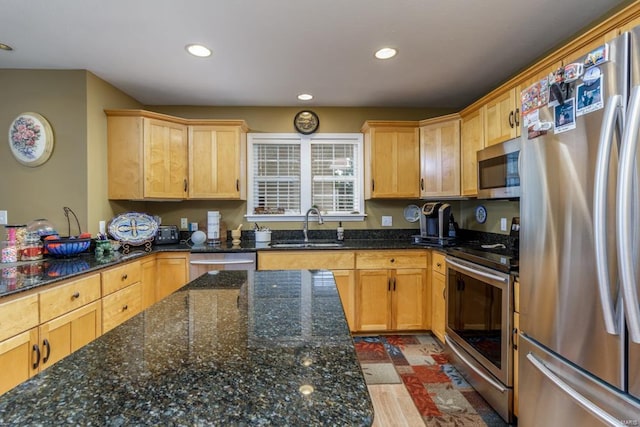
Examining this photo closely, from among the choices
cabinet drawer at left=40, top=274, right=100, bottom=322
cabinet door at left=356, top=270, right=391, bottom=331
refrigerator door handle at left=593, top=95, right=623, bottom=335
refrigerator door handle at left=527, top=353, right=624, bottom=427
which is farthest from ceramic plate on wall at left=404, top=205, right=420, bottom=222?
cabinet drawer at left=40, top=274, right=100, bottom=322

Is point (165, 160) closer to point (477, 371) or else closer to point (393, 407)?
point (393, 407)

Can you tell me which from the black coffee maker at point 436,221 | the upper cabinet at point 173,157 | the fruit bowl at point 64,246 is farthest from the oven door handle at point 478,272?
the fruit bowl at point 64,246

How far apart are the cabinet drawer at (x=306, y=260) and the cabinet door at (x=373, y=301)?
203 mm

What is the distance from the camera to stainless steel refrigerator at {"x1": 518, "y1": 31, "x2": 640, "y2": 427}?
0.98 m

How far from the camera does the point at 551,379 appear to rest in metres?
1.31

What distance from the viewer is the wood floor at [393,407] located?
177cm

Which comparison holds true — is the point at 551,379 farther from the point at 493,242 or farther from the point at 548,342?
the point at 493,242

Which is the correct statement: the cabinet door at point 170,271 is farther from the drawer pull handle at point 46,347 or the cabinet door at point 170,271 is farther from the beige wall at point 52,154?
the drawer pull handle at point 46,347

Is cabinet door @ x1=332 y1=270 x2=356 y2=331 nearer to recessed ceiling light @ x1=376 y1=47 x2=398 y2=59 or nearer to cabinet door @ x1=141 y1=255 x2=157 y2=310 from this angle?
cabinet door @ x1=141 y1=255 x2=157 y2=310

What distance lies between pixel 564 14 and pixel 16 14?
11.4 feet

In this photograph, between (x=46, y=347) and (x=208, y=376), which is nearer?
(x=208, y=376)

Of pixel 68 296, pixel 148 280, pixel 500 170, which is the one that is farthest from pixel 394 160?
pixel 68 296

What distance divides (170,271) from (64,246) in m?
0.83

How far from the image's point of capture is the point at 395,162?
128 inches
